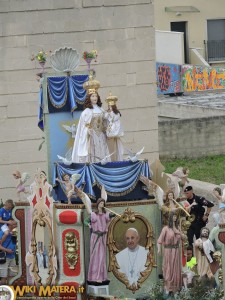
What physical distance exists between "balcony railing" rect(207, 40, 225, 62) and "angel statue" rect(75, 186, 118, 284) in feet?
131

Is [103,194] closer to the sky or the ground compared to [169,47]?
closer to the ground

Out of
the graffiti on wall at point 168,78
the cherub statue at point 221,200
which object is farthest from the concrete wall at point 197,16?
the cherub statue at point 221,200

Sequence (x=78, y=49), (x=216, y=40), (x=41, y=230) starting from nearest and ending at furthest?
1. (x=41, y=230)
2. (x=78, y=49)
3. (x=216, y=40)

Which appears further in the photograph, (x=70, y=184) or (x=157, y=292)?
(x=70, y=184)

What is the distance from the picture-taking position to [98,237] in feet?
90.6

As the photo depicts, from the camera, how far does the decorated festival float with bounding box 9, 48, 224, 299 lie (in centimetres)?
2777

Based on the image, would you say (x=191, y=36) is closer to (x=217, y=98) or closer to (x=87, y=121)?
(x=217, y=98)

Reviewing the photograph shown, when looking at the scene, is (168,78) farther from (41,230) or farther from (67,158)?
(41,230)

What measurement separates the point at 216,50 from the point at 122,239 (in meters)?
40.7

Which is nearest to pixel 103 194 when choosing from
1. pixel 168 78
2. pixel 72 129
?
pixel 72 129

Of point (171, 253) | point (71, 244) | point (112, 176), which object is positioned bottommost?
point (171, 253)

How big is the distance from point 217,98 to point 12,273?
1014 inches

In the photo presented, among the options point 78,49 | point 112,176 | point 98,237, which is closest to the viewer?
point 98,237

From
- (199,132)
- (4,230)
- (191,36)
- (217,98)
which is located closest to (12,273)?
(4,230)
